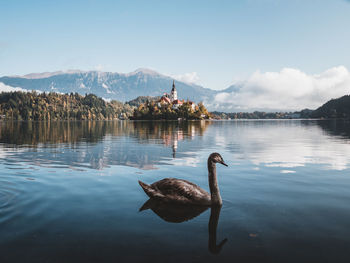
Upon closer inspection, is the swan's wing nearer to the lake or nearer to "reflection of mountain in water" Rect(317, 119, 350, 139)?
the lake

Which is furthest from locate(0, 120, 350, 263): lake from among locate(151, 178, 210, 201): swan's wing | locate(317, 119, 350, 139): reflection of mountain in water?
locate(317, 119, 350, 139): reflection of mountain in water

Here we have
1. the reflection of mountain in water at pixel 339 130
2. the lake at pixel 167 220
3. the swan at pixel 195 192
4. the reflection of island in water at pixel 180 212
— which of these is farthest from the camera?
the reflection of mountain in water at pixel 339 130

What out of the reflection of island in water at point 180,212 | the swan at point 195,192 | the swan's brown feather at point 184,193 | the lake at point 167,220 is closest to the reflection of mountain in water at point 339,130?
the lake at point 167,220

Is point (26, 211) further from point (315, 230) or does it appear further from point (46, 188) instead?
point (315, 230)

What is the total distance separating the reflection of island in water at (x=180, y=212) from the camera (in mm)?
10807

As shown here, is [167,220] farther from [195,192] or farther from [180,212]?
[195,192]

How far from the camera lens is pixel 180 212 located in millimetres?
12000

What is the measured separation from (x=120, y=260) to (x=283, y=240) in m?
5.28

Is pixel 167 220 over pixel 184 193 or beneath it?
beneath

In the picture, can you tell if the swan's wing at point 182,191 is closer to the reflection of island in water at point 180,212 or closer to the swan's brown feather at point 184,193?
the swan's brown feather at point 184,193

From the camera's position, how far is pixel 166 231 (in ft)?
32.6

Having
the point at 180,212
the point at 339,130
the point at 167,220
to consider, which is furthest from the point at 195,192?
the point at 339,130

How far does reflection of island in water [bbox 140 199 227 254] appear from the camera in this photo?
10807mm

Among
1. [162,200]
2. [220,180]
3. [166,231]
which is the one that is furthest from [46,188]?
[220,180]
